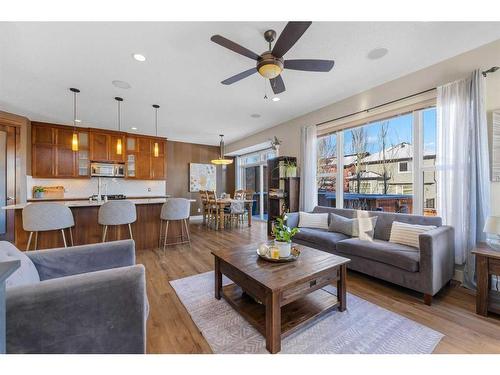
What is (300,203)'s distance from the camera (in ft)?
14.6

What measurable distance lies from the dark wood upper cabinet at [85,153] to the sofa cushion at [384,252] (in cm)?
552

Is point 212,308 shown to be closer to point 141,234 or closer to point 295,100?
point 141,234

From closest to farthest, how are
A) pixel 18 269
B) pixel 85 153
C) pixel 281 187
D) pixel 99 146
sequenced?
pixel 18 269 < pixel 281 187 < pixel 85 153 < pixel 99 146

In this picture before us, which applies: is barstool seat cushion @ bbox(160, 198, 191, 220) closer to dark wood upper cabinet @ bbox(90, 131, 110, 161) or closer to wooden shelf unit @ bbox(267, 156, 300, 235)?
wooden shelf unit @ bbox(267, 156, 300, 235)

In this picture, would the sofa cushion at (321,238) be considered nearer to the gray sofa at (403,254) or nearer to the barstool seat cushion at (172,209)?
the gray sofa at (403,254)

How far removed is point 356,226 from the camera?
2994mm

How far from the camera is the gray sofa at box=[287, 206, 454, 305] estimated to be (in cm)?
203

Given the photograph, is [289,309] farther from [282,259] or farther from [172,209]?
[172,209]

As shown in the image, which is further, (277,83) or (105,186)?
(105,186)

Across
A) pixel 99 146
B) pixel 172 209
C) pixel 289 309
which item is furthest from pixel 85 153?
pixel 289 309

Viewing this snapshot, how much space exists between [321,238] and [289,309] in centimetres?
137

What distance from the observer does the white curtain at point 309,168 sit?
4215 millimetres

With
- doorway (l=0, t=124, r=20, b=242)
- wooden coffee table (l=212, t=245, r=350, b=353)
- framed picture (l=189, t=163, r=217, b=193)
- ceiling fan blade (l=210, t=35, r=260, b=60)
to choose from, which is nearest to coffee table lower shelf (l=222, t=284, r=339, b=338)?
wooden coffee table (l=212, t=245, r=350, b=353)
